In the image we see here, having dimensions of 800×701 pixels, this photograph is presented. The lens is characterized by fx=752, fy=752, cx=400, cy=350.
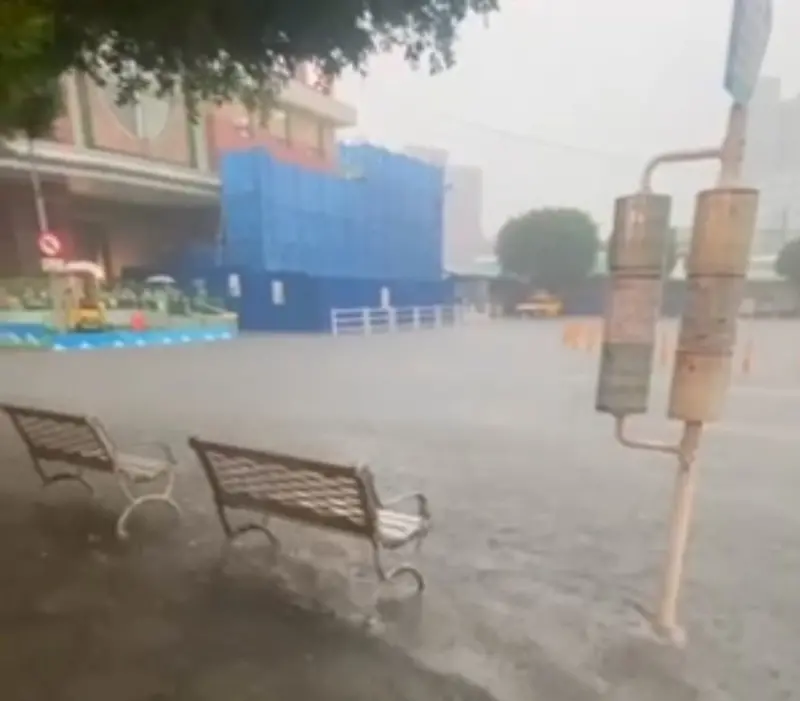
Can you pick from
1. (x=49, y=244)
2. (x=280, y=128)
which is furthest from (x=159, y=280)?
(x=280, y=128)

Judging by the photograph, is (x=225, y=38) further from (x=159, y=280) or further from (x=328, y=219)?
(x=328, y=219)

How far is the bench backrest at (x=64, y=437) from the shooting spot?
12.2ft

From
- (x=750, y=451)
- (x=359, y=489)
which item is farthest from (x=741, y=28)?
(x=750, y=451)

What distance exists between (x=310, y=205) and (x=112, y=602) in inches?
525

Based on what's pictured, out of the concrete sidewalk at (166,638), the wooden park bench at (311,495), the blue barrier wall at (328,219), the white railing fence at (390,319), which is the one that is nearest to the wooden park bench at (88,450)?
the concrete sidewalk at (166,638)

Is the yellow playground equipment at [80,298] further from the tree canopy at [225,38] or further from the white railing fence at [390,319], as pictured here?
the tree canopy at [225,38]

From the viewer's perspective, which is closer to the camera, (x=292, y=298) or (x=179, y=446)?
(x=179, y=446)

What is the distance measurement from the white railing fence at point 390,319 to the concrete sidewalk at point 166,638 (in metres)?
12.3

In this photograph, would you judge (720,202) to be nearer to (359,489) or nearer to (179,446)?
(359,489)

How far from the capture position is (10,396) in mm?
7559

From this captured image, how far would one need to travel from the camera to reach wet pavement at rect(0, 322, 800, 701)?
2.31 metres

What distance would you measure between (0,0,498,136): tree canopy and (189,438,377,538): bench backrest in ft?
6.10

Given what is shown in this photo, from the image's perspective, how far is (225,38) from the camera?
4164 mm

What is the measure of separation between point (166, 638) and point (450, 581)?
1138 millimetres
